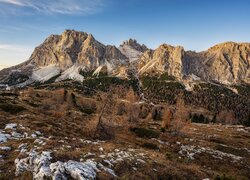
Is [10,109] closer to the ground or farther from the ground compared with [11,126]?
farther from the ground

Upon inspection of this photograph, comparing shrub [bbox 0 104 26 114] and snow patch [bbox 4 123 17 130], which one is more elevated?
shrub [bbox 0 104 26 114]

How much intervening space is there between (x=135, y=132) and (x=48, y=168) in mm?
42776

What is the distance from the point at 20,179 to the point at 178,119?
5275 centimetres

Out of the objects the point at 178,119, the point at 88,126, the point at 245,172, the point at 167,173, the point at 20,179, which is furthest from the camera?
the point at 178,119

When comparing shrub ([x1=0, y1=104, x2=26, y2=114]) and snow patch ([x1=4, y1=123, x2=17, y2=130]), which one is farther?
shrub ([x1=0, y1=104, x2=26, y2=114])

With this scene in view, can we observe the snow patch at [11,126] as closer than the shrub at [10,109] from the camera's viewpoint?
Yes

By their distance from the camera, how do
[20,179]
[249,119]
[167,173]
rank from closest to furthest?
1. [20,179]
2. [167,173]
3. [249,119]

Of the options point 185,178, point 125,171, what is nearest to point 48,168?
point 125,171

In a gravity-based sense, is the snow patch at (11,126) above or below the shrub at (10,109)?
below

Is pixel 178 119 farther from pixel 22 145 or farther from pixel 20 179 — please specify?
pixel 20 179

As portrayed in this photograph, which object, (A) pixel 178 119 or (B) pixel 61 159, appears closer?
(B) pixel 61 159

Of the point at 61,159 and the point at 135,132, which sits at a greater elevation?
the point at 61,159

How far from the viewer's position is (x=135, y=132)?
194 feet

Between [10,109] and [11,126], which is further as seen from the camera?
[10,109]
